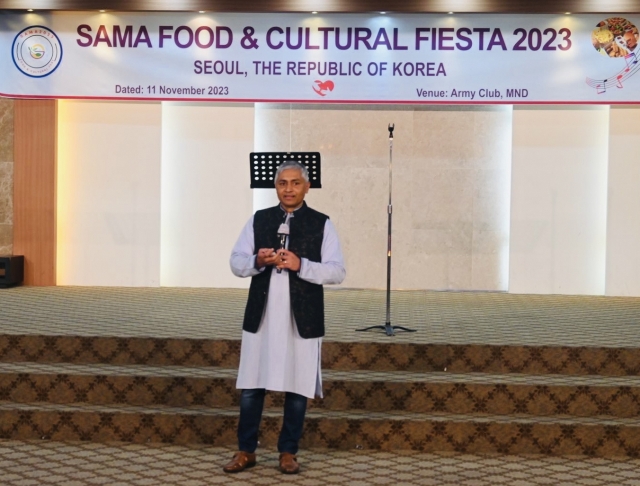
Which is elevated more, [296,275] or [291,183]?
[291,183]

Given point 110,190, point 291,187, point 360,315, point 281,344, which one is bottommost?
point 360,315

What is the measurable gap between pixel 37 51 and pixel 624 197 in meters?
5.55

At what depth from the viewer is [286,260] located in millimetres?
4352

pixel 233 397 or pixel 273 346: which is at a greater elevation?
pixel 273 346

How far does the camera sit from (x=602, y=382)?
18.0 feet

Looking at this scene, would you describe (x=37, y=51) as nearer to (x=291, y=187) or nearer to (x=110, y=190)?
(x=110, y=190)

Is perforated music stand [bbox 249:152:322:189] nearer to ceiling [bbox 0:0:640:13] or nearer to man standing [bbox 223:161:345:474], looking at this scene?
man standing [bbox 223:161:345:474]

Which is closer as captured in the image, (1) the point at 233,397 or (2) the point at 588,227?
(1) the point at 233,397

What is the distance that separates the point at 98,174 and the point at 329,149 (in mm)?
2301

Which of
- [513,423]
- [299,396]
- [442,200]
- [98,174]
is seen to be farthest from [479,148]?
[299,396]

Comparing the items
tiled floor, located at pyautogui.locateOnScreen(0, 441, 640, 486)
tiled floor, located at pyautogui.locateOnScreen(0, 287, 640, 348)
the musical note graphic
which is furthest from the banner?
tiled floor, located at pyautogui.locateOnScreen(0, 441, 640, 486)

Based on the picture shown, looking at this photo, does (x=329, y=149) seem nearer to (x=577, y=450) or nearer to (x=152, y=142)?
(x=152, y=142)

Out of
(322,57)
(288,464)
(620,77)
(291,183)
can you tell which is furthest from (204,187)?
(288,464)

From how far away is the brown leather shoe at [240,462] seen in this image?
177 inches
